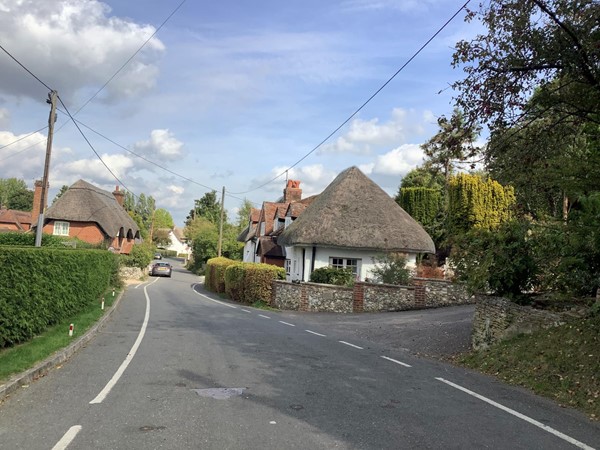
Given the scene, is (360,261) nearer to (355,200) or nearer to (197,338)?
(355,200)

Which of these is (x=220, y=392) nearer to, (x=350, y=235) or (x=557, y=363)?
(x=557, y=363)

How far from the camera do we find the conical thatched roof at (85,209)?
157 ft

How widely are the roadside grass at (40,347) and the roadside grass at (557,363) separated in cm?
796

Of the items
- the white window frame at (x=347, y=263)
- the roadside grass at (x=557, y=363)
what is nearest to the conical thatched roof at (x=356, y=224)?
the white window frame at (x=347, y=263)

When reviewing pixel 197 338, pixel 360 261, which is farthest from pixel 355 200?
pixel 197 338

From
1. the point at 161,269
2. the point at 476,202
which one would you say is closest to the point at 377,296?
the point at 476,202

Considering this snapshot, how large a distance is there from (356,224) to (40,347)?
2134cm

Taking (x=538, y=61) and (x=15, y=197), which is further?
(x=15, y=197)

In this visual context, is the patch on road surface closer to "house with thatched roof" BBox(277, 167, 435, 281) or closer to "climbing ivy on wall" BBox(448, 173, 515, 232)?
"house with thatched roof" BBox(277, 167, 435, 281)

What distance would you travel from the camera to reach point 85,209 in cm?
4850

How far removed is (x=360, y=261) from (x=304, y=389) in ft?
71.9

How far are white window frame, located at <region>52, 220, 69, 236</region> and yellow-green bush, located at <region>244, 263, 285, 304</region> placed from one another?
28434 millimetres

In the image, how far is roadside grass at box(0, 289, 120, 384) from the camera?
7789mm

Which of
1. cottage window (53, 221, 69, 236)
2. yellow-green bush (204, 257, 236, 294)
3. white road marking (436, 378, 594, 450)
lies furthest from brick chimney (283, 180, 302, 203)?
white road marking (436, 378, 594, 450)
